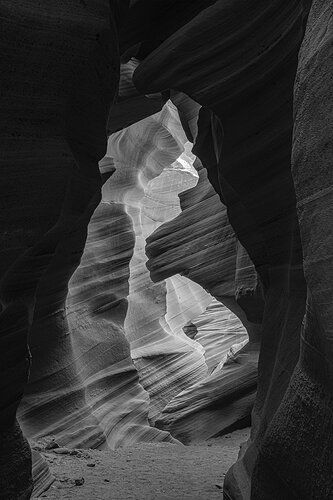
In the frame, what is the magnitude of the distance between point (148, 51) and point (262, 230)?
2.37 metres

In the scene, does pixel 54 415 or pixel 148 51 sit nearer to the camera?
pixel 148 51

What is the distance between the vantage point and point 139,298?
45.6 ft

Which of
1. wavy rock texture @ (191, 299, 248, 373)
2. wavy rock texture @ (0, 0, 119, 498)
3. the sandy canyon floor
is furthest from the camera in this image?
wavy rock texture @ (191, 299, 248, 373)

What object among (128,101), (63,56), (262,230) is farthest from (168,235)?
(63,56)

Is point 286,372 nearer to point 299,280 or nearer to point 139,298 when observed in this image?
point 299,280

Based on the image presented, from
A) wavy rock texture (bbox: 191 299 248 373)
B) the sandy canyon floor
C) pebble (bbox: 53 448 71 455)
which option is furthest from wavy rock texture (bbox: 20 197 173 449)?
wavy rock texture (bbox: 191 299 248 373)

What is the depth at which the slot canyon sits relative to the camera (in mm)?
2549

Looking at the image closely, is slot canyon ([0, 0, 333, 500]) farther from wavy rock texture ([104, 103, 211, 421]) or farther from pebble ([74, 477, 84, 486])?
wavy rock texture ([104, 103, 211, 421])

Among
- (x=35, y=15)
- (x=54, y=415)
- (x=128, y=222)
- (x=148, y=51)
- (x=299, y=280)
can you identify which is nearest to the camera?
(x=35, y=15)

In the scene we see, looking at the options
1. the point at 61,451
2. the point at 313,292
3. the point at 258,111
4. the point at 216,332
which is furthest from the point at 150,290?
the point at 313,292

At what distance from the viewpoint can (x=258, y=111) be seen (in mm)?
4836

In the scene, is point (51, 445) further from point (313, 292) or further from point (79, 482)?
point (313, 292)

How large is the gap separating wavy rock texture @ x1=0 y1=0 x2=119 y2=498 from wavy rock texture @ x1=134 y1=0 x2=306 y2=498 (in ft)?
2.45

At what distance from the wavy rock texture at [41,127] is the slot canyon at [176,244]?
11mm
